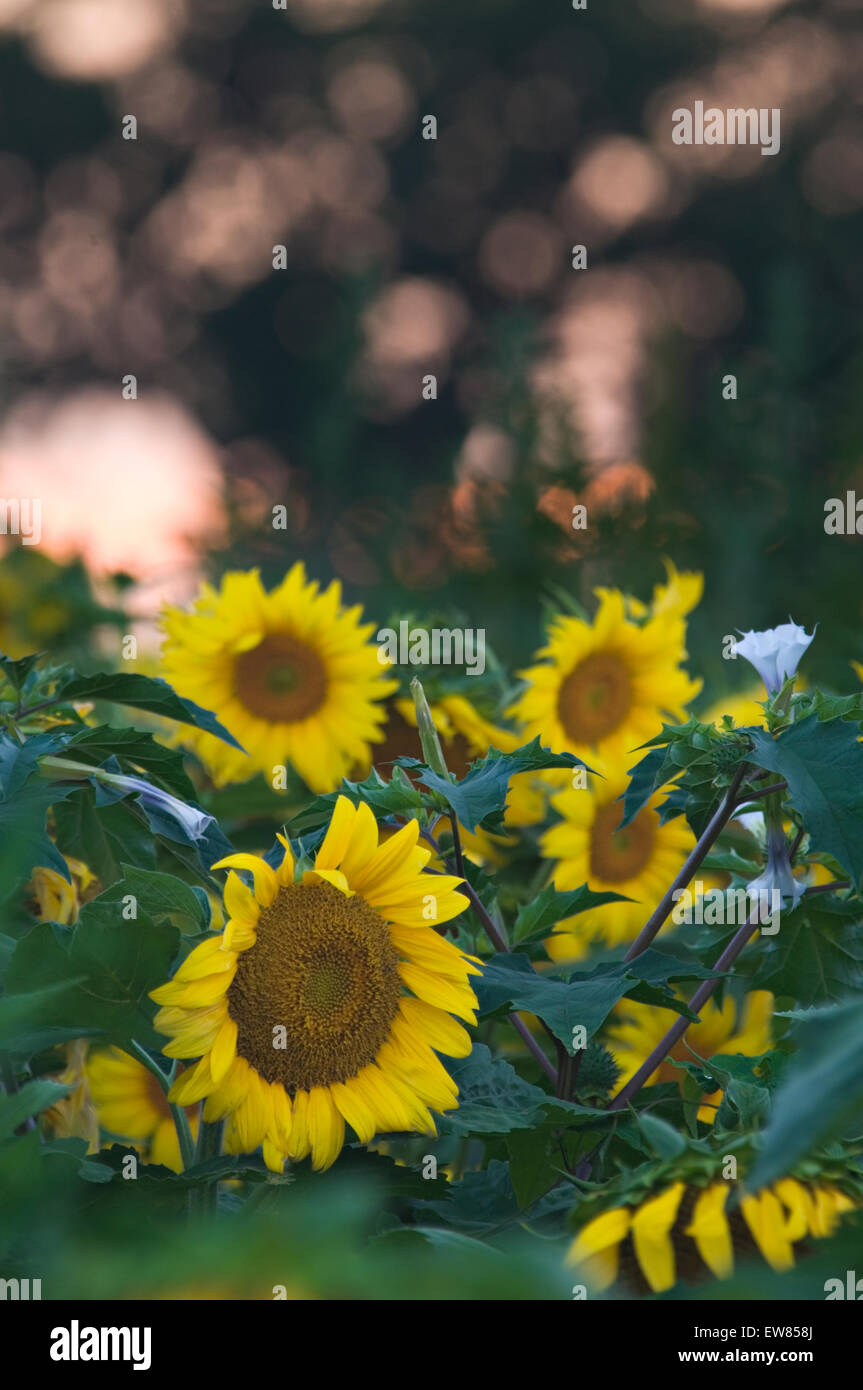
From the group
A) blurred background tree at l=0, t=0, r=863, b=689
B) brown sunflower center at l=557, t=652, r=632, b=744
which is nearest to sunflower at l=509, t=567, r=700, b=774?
brown sunflower center at l=557, t=652, r=632, b=744

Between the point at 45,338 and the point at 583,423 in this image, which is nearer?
the point at 583,423

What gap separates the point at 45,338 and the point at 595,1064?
17.2 ft

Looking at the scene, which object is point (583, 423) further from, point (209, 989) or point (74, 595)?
point (209, 989)

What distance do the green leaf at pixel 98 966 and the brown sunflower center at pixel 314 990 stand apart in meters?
0.05

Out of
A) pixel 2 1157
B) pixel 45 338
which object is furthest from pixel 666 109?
pixel 2 1157

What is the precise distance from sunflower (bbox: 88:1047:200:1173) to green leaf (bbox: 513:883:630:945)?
0.33 metres

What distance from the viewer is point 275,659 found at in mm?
1238

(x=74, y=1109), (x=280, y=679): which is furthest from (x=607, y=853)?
(x=74, y=1109)

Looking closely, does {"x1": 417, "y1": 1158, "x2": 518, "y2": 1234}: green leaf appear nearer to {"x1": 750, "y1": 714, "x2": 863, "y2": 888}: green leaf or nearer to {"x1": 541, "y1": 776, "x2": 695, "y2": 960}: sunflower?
{"x1": 750, "y1": 714, "x2": 863, "y2": 888}: green leaf

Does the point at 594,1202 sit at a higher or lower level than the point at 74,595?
lower

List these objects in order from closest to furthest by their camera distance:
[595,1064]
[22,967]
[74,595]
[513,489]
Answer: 1. [22,967]
2. [595,1064]
3. [74,595]
4. [513,489]

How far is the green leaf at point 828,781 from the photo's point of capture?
581mm

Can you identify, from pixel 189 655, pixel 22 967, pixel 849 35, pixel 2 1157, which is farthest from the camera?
pixel 849 35

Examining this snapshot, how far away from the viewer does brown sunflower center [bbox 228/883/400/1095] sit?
1.96 feet
